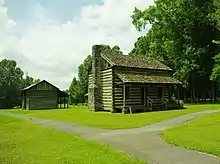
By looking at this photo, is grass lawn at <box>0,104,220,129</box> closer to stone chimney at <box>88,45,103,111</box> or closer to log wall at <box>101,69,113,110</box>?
log wall at <box>101,69,113,110</box>

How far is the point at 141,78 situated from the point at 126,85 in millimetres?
2507

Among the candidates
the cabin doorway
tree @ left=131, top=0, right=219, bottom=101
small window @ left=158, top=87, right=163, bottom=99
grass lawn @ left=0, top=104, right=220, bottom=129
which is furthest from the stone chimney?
tree @ left=131, top=0, right=219, bottom=101

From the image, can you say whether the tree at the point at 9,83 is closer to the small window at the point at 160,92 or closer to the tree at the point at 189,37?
the tree at the point at 189,37

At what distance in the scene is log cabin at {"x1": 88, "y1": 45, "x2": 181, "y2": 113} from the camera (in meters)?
38.5

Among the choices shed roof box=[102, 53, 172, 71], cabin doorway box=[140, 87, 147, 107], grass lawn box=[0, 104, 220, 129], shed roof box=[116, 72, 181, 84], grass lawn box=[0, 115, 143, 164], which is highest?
shed roof box=[102, 53, 172, 71]

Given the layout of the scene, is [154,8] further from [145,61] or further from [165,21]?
[145,61]

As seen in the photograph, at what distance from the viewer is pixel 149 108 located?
3928 centimetres

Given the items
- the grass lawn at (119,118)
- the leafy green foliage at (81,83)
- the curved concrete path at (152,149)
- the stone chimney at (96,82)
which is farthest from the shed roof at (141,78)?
the leafy green foliage at (81,83)

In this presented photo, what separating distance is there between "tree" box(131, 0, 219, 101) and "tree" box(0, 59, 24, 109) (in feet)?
155

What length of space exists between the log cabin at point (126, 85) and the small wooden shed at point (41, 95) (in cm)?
2086

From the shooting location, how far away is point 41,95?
6153 cm

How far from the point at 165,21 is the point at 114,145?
4283 centimetres

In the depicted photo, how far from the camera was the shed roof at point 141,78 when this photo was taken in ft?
122

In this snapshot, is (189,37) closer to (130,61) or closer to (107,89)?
(130,61)
